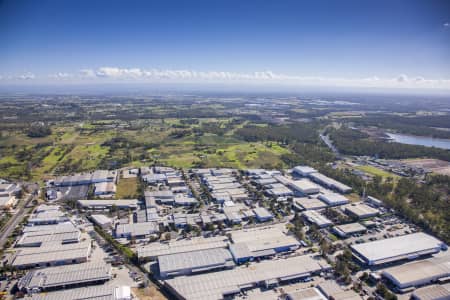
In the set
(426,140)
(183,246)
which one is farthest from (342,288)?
(426,140)

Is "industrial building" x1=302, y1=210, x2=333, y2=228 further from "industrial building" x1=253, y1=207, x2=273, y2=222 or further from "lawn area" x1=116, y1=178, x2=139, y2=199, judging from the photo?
"lawn area" x1=116, y1=178, x2=139, y2=199

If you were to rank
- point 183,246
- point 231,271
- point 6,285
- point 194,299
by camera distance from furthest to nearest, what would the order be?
point 183,246
point 231,271
point 6,285
point 194,299

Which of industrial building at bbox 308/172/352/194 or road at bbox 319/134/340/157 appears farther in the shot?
road at bbox 319/134/340/157

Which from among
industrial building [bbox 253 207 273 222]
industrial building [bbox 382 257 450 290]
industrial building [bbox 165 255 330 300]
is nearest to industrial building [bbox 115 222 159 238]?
industrial building [bbox 165 255 330 300]

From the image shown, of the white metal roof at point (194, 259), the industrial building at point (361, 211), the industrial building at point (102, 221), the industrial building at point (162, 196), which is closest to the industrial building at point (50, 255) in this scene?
the industrial building at point (102, 221)

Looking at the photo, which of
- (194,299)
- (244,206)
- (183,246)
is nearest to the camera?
(194,299)

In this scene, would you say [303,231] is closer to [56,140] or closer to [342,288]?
[342,288]
